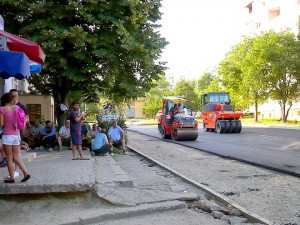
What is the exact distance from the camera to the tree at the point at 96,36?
12438 mm

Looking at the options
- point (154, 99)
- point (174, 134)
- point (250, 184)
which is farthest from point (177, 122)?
point (154, 99)

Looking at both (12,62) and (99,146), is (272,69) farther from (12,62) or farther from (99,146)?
(12,62)

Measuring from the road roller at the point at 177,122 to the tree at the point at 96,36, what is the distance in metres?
6.51

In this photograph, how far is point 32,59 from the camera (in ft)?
25.9

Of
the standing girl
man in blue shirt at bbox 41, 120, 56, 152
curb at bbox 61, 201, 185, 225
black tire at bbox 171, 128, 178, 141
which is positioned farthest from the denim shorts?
black tire at bbox 171, 128, 178, 141

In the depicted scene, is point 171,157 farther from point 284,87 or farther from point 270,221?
point 284,87

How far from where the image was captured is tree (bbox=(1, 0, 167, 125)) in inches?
490

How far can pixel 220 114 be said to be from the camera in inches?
1065

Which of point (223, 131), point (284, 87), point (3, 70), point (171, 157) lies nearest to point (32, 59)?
point (3, 70)

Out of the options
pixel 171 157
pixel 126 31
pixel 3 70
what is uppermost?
pixel 126 31

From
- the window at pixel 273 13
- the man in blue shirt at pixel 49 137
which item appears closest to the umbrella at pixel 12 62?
the man in blue shirt at pixel 49 137

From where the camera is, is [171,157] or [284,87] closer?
[171,157]

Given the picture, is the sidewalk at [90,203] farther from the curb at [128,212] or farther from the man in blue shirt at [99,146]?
the man in blue shirt at [99,146]

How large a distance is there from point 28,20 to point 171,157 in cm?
699
